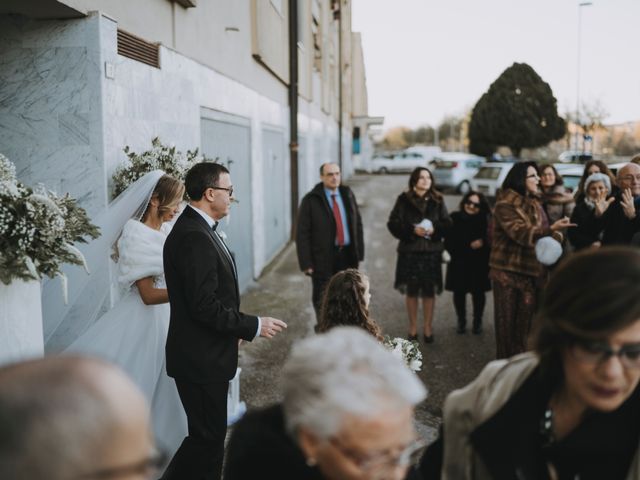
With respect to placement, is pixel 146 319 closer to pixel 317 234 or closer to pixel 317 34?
pixel 317 234

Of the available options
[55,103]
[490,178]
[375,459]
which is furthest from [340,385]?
[490,178]

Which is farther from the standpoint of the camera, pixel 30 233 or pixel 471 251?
pixel 471 251

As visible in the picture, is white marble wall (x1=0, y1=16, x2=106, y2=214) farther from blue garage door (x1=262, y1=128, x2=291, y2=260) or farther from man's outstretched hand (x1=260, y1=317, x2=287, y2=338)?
blue garage door (x1=262, y1=128, x2=291, y2=260)

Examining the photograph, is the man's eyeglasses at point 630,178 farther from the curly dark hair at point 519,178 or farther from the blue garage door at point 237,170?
the blue garage door at point 237,170

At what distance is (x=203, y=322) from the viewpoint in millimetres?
3561

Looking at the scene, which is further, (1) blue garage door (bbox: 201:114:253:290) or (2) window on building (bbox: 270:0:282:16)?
(2) window on building (bbox: 270:0:282:16)

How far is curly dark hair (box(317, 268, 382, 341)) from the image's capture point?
3.53 metres

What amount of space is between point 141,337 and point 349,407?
2.99m

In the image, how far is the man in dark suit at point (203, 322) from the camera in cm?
354

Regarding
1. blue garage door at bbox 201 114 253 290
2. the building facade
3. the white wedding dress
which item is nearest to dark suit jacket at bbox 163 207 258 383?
the white wedding dress

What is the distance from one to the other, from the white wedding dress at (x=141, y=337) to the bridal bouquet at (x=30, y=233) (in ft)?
2.32

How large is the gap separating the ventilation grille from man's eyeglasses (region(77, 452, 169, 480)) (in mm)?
4483

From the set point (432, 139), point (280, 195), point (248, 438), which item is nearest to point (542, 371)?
point (248, 438)

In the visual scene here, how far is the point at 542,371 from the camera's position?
196 centimetres
